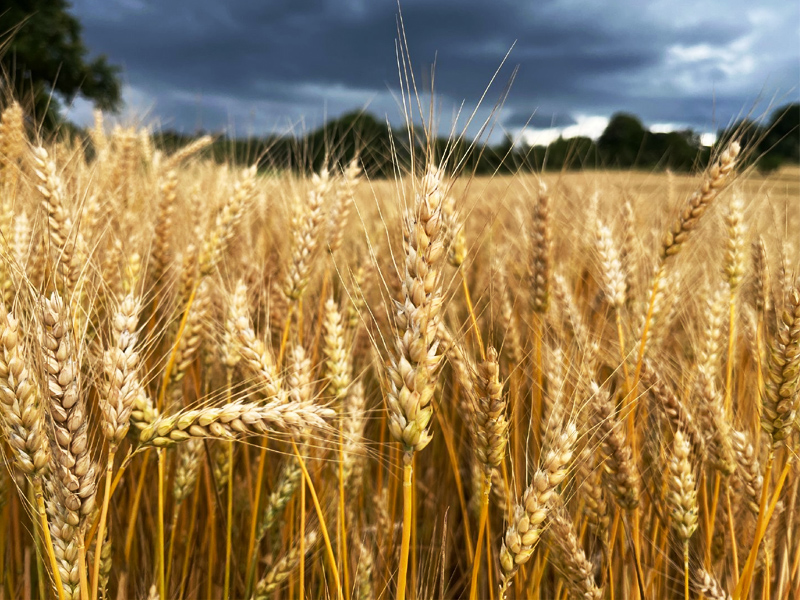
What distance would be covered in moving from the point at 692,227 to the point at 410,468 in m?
1.45

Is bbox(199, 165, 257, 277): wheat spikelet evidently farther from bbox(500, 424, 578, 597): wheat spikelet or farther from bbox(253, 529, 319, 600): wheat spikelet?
bbox(500, 424, 578, 597): wheat spikelet

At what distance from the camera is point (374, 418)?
6.42 ft

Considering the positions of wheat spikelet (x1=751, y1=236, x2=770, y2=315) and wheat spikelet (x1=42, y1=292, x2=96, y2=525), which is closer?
wheat spikelet (x1=42, y1=292, x2=96, y2=525)

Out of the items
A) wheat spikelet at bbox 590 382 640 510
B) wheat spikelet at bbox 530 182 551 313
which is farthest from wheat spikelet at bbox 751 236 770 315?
wheat spikelet at bbox 590 382 640 510

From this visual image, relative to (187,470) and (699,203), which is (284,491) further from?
(699,203)

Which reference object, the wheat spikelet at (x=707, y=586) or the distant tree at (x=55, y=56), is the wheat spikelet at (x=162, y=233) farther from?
the distant tree at (x=55, y=56)

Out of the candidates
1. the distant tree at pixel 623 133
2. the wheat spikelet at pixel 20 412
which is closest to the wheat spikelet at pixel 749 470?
the wheat spikelet at pixel 20 412

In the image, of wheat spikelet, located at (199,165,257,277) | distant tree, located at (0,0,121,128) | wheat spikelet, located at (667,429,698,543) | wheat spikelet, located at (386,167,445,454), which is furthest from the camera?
distant tree, located at (0,0,121,128)

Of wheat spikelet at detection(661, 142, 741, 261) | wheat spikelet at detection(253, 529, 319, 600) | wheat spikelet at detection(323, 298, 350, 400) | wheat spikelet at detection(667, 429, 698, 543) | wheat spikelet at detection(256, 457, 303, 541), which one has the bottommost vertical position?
wheat spikelet at detection(253, 529, 319, 600)

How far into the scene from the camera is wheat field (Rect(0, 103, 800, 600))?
1.14 m

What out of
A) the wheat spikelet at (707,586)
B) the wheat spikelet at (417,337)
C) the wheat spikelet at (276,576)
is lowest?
the wheat spikelet at (276,576)

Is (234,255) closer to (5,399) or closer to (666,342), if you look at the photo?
(5,399)

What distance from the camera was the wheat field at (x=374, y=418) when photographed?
44.8 inches

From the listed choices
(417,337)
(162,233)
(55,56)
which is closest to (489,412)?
(417,337)
